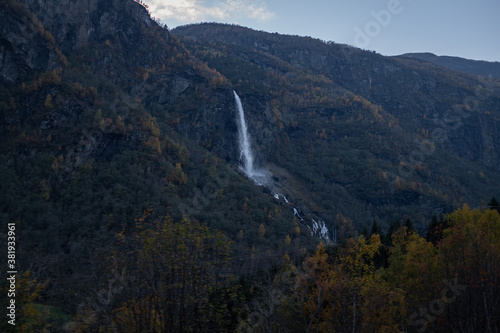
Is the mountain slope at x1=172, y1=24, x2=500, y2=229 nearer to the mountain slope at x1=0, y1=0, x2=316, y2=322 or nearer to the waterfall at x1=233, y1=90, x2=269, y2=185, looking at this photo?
the waterfall at x1=233, y1=90, x2=269, y2=185

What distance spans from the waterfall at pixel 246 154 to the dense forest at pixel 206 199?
335 centimetres

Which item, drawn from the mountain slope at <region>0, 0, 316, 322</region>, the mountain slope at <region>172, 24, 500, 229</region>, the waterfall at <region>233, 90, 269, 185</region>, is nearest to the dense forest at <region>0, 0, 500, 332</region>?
the mountain slope at <region>0, 0, 316, 322</region>

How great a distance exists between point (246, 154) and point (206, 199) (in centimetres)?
4621

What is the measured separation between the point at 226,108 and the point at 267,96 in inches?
1099

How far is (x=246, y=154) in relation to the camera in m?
139

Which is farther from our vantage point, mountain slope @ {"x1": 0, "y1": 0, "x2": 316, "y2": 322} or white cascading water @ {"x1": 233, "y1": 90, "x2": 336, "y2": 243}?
white cascading water @ {"x1": 233, "y1": 90, "x2": 336, "y2": 243}

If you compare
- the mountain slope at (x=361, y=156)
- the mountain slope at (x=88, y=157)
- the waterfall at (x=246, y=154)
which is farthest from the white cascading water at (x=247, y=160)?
the mountain slope at (x=88, y=157)

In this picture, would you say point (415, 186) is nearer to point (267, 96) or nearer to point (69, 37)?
point (267, 96)

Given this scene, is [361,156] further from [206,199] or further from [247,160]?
[206,199]

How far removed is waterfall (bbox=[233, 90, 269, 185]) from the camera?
131000 millimetres

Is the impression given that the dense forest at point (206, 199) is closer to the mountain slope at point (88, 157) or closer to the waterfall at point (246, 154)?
the mountain slope at point (88, 157)

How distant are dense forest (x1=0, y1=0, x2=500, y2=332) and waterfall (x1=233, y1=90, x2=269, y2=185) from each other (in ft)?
11.0

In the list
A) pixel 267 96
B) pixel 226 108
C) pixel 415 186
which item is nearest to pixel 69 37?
pixel 226 108

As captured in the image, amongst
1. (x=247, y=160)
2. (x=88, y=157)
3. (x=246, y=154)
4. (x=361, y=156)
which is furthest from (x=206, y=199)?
(x=361, y=156)
